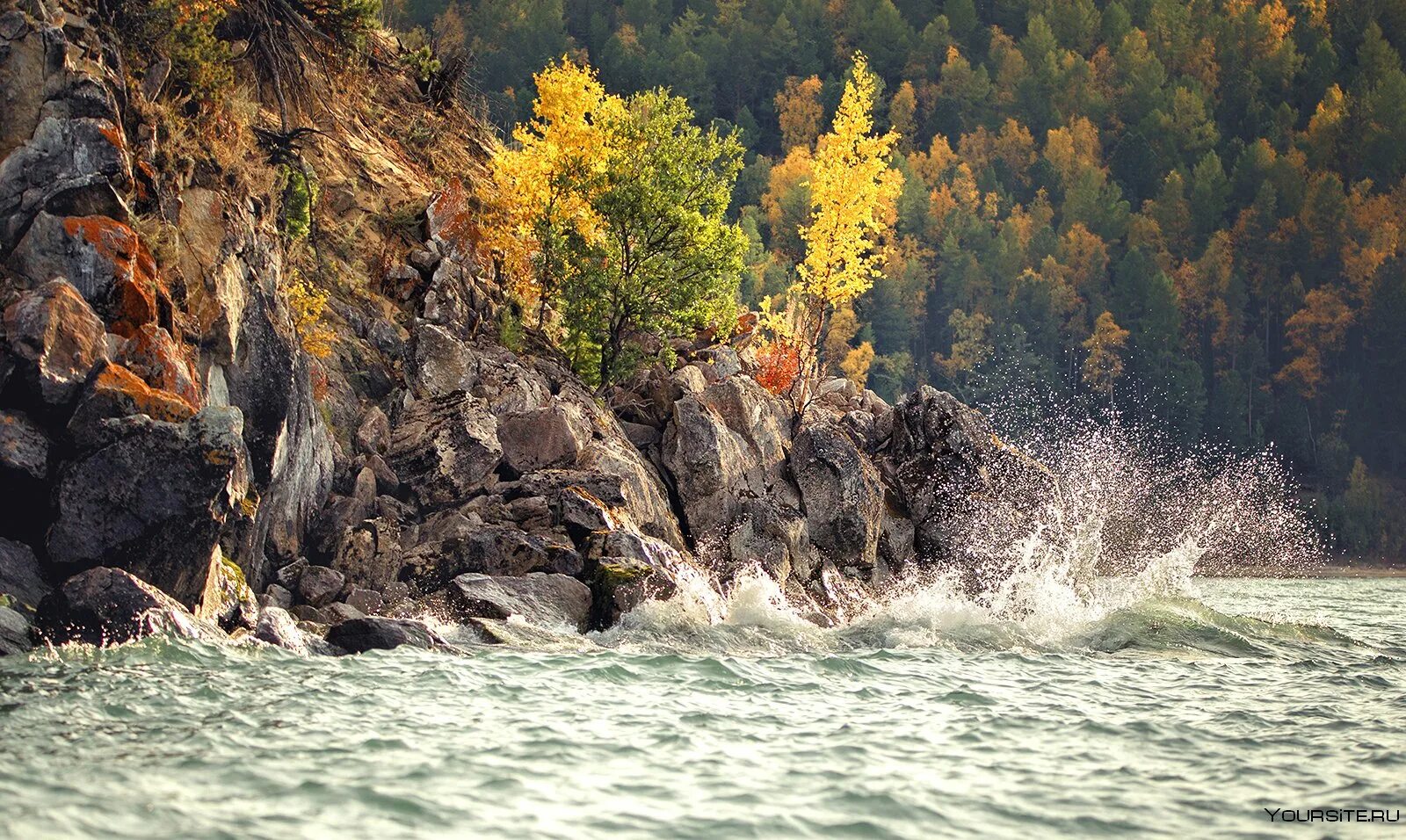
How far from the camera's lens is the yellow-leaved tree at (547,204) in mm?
38500

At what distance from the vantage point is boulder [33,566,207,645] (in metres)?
17.1

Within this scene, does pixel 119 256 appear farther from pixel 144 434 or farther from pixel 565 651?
pixel 565 651

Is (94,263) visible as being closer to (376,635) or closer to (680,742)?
(376,635)

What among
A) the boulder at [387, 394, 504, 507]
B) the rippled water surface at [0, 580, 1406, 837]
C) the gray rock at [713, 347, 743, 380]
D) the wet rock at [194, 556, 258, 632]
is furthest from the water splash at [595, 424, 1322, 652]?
the gray rock at [713, 347, 743, 380]

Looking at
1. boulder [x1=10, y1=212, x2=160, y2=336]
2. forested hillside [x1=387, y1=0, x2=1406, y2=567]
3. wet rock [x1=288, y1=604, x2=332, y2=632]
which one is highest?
forested hillside [x1=387, y1=0, x2=1406, y2=567]

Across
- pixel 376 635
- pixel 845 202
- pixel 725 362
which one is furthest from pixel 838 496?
pixel 376 635

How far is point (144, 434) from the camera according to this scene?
1912 cm

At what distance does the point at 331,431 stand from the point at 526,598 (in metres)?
7.14

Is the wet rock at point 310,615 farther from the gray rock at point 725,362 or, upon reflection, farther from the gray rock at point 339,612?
the gray rock at point 725,362

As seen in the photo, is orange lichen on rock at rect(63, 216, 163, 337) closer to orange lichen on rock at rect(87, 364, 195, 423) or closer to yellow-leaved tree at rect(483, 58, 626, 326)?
orange lichen on rock at rect(87, 364, 195, 423)

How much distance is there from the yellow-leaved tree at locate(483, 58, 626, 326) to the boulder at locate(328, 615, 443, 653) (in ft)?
63.6

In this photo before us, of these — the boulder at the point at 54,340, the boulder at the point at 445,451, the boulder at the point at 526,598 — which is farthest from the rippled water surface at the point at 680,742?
the boulder at the point at 445,451

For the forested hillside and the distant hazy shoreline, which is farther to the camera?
the forested hillside

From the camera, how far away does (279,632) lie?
19.3 metres
